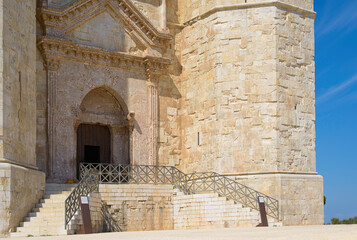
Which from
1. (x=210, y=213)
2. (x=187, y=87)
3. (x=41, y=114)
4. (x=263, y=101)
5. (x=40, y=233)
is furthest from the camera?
(x=187, y=87)

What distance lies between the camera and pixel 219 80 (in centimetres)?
1883

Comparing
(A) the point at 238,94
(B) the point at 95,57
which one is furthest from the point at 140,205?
(B) the point at 95,57

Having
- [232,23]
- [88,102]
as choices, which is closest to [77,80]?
[88,102]

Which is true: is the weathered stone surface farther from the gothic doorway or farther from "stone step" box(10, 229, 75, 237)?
"stone step" box(10, 229, 75, 237)

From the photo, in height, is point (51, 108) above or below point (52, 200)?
above

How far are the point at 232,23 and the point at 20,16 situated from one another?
7051 millimetres

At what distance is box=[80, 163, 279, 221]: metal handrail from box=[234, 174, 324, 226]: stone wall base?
27 centimetres

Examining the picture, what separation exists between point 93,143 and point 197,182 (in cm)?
393

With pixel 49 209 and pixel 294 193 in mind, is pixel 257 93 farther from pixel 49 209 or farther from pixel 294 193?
pixel 49 209

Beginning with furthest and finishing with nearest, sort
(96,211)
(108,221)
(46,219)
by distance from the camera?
(108,221)
(96,211)
(46,219)

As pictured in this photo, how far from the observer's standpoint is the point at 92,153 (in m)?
19.6

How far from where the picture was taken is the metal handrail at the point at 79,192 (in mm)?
13953

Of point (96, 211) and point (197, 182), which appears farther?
point (197, 182)

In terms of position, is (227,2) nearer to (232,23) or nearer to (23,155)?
(232,23)
